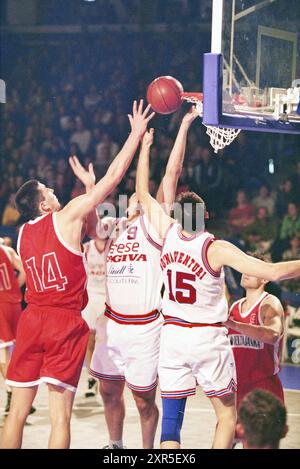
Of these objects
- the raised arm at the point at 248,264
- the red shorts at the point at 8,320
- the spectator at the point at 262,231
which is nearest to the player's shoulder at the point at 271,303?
the raised arm at the point at 248,264

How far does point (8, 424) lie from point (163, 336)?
1.21 meters

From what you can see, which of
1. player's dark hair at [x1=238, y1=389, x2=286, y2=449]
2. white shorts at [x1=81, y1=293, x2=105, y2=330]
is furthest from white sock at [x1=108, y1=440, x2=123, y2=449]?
player's dark hair at [x1=238, y1=389, x2=286, y2=449]

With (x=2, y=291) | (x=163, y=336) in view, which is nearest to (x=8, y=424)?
(x=163, y=336)

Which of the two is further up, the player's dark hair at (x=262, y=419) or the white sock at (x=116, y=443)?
the player's dark hair at (x=262, y=419)

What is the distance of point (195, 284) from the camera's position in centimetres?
608

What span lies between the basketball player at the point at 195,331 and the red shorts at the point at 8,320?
2431mm

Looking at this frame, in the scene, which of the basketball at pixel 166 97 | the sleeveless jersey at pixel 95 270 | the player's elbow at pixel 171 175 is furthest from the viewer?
the sleeveless jersey at pixel 95 270

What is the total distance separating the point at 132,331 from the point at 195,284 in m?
0.79

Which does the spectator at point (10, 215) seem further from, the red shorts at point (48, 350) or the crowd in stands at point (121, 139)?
the red shorts at point (48, 350)

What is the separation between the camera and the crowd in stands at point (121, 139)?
1224 cm

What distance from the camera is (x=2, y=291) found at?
833cm

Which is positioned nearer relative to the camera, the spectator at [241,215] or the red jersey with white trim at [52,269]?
the red jersey with white trim at [52,269]

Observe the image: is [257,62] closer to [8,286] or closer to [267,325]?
[267,325]

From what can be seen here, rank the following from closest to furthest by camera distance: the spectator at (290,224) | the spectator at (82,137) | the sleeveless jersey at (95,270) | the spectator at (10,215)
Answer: the sleeveless jersey at (95,270)
the spectator at (290,224)
the spectator at (10,215)
the spectator at (82,137)
